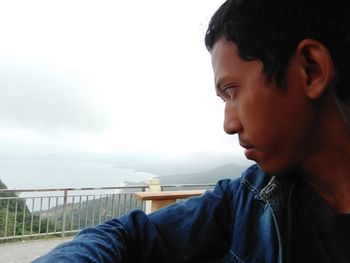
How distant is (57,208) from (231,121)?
384 centimetres

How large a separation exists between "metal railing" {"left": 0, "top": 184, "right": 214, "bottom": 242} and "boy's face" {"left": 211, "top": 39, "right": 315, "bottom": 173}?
10.2 ft

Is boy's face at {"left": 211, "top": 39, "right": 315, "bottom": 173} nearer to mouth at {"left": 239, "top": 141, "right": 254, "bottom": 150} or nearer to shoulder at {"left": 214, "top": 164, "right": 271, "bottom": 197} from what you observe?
mouth at {"left": 239, "top": 141, "right": 254, "bottom": 150}

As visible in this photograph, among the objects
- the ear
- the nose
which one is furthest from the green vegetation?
the ear

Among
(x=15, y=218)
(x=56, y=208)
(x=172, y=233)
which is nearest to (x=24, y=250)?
(x=15, y=218)

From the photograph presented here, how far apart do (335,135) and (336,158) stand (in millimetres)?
56

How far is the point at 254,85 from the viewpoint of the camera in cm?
59

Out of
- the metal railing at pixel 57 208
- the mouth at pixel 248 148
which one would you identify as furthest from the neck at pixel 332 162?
the metal railing at pixel 57 208

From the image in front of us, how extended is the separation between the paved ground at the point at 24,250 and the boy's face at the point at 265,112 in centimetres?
309

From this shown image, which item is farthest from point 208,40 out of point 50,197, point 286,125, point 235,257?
point 50,197

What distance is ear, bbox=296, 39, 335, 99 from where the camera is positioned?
1.94 ft

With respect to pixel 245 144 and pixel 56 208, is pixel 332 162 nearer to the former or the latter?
pixel 245 144

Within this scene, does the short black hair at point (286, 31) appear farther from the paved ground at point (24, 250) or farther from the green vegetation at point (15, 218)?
the green vegetation at point (15, 218)

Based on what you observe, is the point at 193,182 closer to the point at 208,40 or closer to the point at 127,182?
the point at 127,182

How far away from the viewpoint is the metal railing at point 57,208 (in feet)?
12.2
